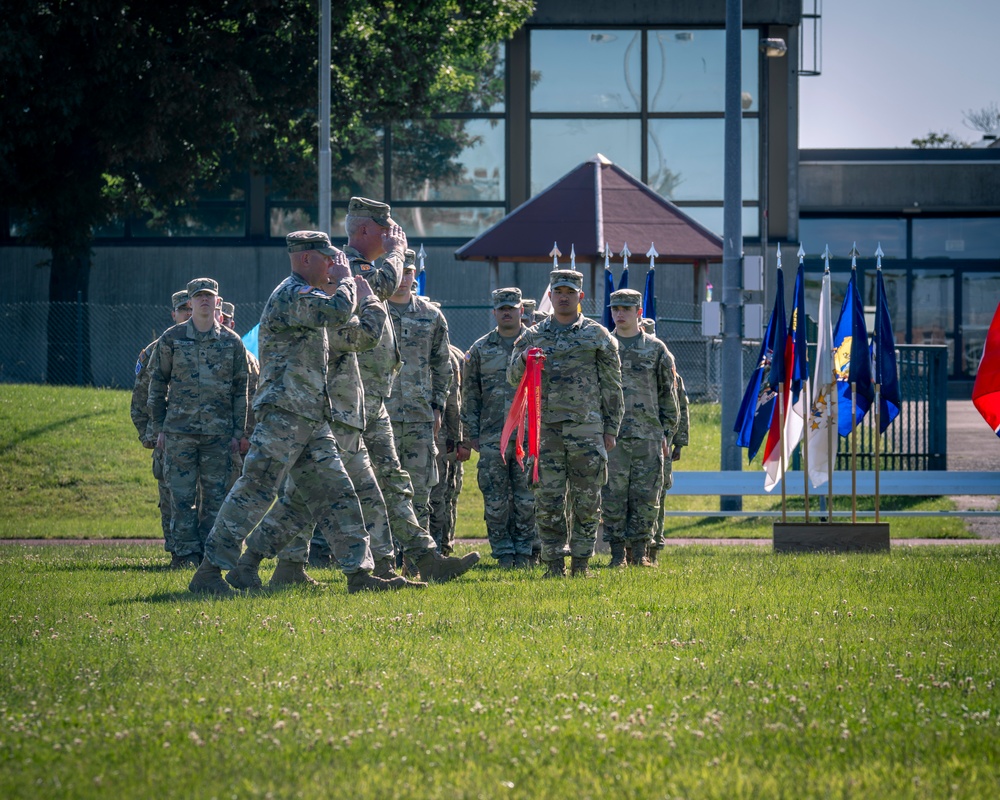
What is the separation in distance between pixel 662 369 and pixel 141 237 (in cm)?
2143

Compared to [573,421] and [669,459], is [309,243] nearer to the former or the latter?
[573,421]

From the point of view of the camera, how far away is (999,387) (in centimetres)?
1227

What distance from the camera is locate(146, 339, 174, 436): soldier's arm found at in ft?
39.5

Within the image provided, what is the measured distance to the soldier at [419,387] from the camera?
10781mm

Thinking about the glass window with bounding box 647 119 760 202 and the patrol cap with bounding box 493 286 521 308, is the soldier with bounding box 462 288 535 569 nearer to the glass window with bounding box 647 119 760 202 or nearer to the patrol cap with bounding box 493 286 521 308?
the patrol cap with bounding box 493 286 521 308

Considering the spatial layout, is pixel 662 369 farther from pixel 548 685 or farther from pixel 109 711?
pixel 109 711

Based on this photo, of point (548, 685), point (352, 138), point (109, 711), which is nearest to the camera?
point (109, 711)

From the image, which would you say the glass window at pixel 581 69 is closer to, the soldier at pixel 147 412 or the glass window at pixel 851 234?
the glass window at pixel 851 234

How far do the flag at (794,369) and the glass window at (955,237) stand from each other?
77.3 feet

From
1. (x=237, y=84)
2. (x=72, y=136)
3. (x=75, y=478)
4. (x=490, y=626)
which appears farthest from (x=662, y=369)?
(x=72, y=136)

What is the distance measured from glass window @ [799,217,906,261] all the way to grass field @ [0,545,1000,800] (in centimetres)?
2729

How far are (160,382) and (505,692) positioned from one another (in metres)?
6.89

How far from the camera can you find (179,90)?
80.1ft

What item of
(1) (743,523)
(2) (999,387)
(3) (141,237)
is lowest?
(1) (743,523)
